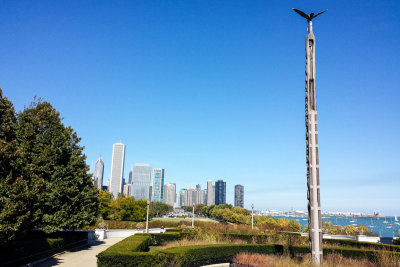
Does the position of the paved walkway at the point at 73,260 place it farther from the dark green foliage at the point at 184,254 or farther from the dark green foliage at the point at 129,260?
the dark green foliage at the point at 129,260

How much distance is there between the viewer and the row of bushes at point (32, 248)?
43.8ft

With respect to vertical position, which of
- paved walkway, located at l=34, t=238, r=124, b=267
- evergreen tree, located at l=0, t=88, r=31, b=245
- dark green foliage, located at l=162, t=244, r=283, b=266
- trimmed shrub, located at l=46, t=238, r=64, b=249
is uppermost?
evergreen tree, located at l=0, t=88, r=31, b=245

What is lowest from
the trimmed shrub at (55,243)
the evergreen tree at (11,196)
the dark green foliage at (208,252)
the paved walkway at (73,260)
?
the paved walkway at (73,260)

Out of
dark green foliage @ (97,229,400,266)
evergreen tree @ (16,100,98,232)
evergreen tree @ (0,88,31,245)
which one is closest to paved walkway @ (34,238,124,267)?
evergreen tree @ (16,100,98,232)

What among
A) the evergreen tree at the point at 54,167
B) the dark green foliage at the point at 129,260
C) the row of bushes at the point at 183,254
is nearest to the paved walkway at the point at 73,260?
the evergreen tree at the point at 54,167

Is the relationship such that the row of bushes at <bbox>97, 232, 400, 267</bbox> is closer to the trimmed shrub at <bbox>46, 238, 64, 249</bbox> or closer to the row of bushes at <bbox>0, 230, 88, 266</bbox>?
the row of bushes at <bbox>0, 230, 88, 266</bbox>

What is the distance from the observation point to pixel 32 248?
1549cm

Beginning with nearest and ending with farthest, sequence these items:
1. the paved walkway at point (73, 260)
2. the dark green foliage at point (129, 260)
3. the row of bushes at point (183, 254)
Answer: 1. the dark green foliage at point (129, 260)
2. the row of bushes at point (183, 254)
3. the paved walkway at point (73, 260)

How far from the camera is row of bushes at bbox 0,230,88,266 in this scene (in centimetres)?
1334

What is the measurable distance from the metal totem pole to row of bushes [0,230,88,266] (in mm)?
13377

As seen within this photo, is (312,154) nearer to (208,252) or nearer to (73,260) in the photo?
(208,252)

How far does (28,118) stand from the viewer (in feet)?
65.5

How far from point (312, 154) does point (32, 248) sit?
15398 millimetres

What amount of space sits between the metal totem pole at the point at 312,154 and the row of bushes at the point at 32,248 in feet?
43.9
